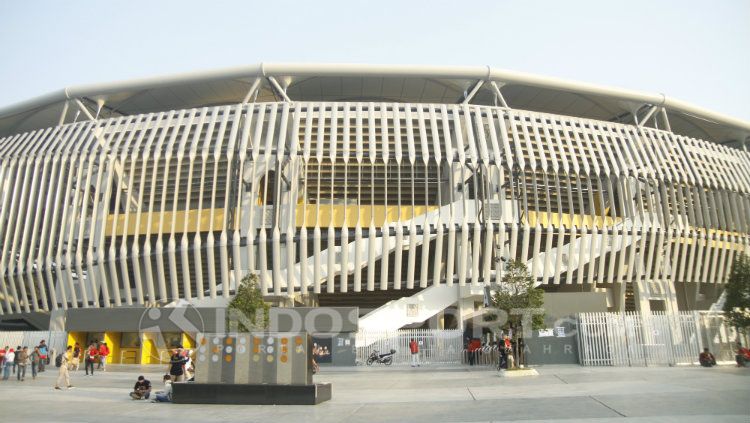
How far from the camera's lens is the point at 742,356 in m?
21.3

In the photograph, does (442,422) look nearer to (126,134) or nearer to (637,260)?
(637,260)

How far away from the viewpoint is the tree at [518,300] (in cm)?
2144

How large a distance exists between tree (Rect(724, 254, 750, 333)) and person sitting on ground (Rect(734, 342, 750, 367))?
0.80 meters

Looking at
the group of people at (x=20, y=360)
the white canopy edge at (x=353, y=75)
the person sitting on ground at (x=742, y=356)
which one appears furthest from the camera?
the white canopy edge at (x=353, y=75)

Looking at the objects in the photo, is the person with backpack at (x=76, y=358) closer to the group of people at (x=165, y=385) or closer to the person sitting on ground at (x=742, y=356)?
the group of people at (x=165, y=385)

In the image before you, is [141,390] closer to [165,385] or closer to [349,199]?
[165,385]

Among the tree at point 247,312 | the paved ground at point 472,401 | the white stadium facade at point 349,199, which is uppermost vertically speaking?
the white stadium facade at point 349,199

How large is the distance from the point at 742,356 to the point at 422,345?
13.2m

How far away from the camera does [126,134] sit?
32844mm

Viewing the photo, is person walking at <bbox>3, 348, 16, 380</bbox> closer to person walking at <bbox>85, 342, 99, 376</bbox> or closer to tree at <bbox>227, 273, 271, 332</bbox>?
person walking at <bbox>85, 342, 99, 376</bbox>

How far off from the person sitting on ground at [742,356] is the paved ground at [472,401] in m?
2.48

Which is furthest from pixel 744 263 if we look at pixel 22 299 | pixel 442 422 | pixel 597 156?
pixel 22 299

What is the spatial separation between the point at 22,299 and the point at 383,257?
19725mm

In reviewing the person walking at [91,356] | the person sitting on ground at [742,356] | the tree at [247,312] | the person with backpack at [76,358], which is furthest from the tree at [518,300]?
the person with backpack at [76,358]
